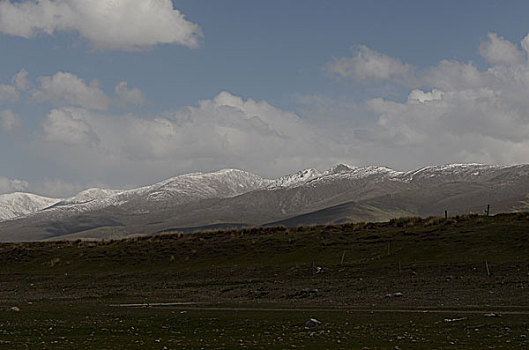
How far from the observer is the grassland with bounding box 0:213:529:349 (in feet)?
73.9

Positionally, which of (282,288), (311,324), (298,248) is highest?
(298,248)

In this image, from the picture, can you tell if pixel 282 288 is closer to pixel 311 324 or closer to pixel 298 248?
pixel 298 248

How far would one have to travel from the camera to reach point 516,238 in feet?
187

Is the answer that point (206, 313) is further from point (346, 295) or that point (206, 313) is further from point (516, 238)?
point (516, 238)

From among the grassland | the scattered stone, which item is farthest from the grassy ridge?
the scattered stone

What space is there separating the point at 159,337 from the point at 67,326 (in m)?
5.48

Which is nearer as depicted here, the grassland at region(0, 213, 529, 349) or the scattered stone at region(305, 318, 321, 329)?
the grassland at region(0, 213, 529, 349)

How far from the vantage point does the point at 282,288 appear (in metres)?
46.0

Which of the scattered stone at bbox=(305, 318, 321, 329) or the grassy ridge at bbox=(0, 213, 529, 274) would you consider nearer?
the scattered stone at bbox=(305, 318, 321, 329)

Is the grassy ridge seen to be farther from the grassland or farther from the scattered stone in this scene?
the scattered stone

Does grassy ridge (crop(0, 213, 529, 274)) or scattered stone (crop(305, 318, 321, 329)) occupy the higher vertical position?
grassy ridge (crop(0, 213, 529, 274))

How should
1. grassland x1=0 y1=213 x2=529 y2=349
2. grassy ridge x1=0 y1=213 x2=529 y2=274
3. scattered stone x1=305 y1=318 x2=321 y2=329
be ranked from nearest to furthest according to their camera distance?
1. grassland x1=0 y1=213 x2=529 y2=349
2. scattered stone x1=305 y1=318 x2=321 y2=329
3. grassy ridge x1=0 y1=213 x2=529 y2=274

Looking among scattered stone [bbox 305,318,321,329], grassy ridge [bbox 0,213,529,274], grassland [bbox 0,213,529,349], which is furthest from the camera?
grassy ridge [bbox 0,213,529,274]

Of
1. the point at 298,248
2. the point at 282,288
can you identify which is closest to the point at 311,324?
the point at 282,288
